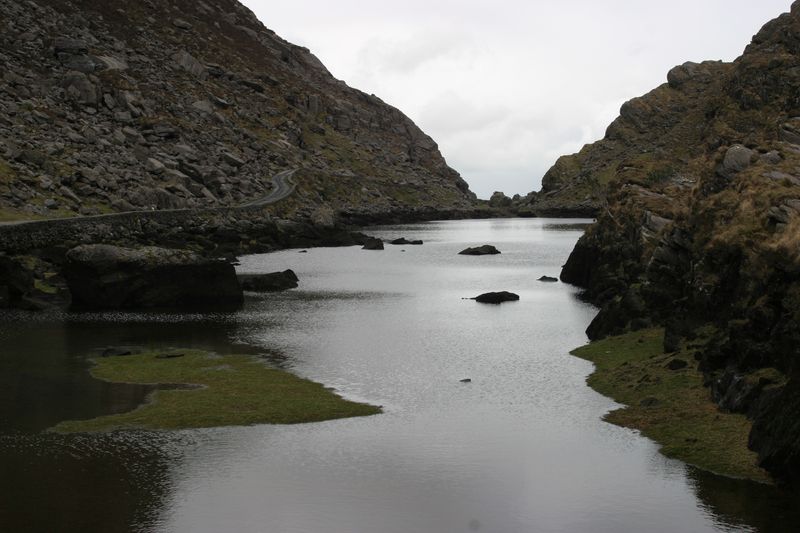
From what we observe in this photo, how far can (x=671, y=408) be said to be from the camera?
43.8m

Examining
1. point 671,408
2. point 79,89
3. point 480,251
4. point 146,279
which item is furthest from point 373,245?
point 671,408

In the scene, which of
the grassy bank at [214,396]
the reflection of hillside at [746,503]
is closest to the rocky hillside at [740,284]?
the reflection of hillside at [746,503]

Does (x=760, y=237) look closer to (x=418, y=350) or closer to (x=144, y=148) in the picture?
(x=418, y=350)

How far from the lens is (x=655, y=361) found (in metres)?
52.5

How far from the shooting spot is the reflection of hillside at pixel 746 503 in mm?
30406

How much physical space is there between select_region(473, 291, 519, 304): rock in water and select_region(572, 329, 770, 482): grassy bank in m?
31.4

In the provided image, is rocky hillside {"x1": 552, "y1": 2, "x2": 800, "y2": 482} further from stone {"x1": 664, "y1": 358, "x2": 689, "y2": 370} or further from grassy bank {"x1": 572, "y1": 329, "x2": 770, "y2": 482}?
stone {"x1": 664, "y1": 358, "x2": 689, "y2": 370}

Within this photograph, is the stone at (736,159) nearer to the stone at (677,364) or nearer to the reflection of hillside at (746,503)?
the stone at (677,364)

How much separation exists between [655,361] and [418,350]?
1846 centimetres

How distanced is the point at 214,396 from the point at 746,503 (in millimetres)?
27865

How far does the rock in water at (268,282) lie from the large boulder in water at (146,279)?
363 inches

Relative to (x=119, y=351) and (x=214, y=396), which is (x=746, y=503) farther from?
(x=119, y=351)

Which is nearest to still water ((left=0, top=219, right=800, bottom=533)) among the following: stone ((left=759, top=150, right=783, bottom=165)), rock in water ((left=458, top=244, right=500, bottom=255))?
stone ((left=759, top=150, right=783, bottom=165))

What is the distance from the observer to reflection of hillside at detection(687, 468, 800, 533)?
30.4m
